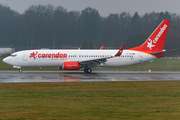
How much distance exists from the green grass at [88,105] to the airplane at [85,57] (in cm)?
1540

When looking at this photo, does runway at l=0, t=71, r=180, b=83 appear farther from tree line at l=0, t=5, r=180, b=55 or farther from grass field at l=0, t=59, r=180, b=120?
tree line at l=0, t=5, r=180, b=55

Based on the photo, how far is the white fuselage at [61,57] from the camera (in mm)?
32062

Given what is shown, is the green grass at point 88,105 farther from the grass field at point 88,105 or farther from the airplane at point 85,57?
the airplane at point 85,57

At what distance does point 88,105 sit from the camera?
12.1 meters

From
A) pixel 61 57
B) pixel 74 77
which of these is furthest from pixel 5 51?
pixel 74 77

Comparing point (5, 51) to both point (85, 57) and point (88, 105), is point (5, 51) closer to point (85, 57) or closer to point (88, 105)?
point (85, 57)

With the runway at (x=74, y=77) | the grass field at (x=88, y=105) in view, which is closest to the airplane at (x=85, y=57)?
the runway at (x=74, y=77)

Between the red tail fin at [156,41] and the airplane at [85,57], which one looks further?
the red tail fin at [156,41]

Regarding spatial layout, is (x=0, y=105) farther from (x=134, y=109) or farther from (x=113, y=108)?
(x=134, y=109)

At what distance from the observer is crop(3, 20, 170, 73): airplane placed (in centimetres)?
3188

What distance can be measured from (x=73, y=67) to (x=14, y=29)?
205ft

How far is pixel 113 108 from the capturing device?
37.7ft

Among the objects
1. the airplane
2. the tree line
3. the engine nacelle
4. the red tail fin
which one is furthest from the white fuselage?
the tree line

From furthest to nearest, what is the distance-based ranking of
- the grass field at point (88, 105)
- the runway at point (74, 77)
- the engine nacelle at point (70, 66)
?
1. the engine nacelle at point (70, 66)
2. the runway at point (74, 77)
3. the grass field at point (88, 105)
